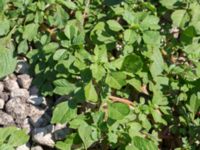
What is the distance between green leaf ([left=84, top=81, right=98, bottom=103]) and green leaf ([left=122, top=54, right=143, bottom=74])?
211 millimetres

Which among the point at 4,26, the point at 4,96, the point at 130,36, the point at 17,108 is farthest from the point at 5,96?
the point at 130,36

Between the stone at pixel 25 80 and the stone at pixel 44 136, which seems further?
the stone at pixel 25 80

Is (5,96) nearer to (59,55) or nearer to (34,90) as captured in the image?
(34,90)

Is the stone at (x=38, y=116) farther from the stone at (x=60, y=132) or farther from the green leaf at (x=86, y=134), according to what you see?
the green leaf at (x=86, y=134)

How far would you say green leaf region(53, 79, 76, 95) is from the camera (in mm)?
2220

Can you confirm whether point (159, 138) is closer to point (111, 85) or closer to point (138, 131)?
point (138, 131)

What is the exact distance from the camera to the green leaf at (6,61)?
233 cm

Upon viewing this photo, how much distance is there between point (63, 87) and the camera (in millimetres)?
2236

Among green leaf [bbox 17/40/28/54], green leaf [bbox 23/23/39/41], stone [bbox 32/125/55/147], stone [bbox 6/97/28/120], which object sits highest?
green leaf [bbox 23/23/39/41]

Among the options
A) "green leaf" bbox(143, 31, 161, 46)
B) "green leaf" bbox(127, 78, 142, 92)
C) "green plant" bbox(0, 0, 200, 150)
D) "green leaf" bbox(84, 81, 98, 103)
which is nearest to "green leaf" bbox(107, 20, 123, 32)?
"green plant" bbox(0, 0, 200, 150)

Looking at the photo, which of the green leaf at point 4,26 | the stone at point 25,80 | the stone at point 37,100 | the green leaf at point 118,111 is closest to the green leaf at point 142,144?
the green leaf at point 118,111

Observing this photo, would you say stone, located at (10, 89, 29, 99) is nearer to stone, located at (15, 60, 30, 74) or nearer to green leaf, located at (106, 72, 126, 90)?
stone, located at (15, 60, 30, 74)

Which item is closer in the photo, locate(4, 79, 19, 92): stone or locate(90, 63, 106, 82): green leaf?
locate(90, 63, 106, 82): green leaf

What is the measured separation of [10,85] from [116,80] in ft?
2.14
